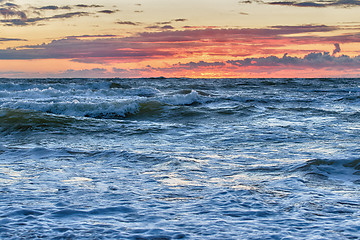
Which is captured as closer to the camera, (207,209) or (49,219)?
(49,219)

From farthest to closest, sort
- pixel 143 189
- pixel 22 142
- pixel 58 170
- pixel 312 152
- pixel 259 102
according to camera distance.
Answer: pixel 259 102 < pixel 22 142 < pixel 312 152 < pixel 58 170 < pixel 143 189

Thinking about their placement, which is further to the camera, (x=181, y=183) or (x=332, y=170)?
(x=332, y=170)

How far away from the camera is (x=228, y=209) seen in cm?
380

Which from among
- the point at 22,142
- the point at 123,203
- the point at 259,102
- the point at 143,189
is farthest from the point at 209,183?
the point at 259,102

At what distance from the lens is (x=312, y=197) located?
4.15 m

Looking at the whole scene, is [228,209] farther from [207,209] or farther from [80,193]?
[80,193]

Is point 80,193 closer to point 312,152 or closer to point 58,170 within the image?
point 58,170

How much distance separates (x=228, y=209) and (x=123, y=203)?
1.09 metres

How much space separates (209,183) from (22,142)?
5514 mm

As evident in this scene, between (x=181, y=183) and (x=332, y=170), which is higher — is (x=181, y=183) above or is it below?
above

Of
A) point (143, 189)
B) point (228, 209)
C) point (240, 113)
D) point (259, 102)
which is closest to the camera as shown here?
point (228, 209)

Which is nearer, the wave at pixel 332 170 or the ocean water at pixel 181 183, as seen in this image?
the ocean water at pixel 181 183

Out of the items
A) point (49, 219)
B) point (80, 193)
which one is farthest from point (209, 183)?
point (49, 219)

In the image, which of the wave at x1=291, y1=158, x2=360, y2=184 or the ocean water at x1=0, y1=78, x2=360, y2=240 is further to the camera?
the wave at x1=291, y1=158, x2=360, y2=184
